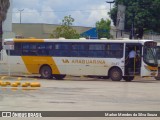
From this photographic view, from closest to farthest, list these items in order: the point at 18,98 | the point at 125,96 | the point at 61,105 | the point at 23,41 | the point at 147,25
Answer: the point at 61,105 → the point at 18,98 → the point at 125,96 → the point at 23,41 → the point at 147,25

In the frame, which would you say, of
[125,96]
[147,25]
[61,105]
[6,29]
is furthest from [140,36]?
[61,105]

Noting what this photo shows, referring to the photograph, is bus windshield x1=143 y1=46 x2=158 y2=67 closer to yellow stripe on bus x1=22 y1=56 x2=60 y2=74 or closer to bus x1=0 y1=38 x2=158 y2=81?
bus x1=0 y1=38 x2=158 y2=81

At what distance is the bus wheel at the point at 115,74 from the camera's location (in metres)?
33.1

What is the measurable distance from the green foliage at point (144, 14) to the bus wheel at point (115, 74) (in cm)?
2386

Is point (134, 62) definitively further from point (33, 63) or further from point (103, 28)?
point (103, 28)

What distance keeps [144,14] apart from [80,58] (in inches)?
948

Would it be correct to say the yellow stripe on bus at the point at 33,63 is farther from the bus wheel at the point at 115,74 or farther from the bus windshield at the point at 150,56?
the bus windshield at the point at 150,56

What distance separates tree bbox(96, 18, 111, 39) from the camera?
68250mm

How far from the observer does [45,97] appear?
19281 millimetres

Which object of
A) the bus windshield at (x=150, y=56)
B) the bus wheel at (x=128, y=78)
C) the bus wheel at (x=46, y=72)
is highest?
the bus windshield at (x=150, y=56)

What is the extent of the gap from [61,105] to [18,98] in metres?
2.74

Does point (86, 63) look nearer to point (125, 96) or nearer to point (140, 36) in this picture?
point (125, 96)

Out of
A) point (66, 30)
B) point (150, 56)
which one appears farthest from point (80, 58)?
point (66, 30)

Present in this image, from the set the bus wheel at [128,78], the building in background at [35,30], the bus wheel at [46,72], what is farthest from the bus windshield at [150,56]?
the building in background at [35,30]
